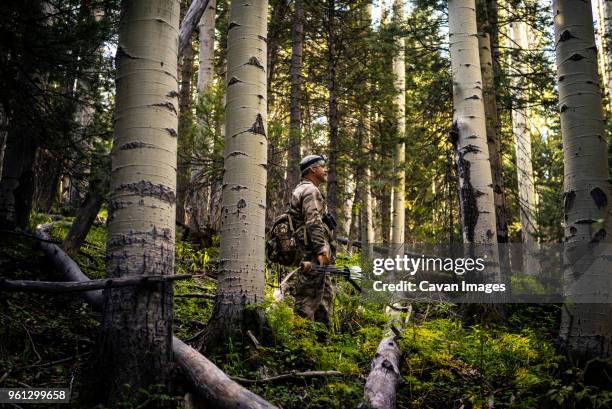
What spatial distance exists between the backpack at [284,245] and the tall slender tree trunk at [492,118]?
398 cm

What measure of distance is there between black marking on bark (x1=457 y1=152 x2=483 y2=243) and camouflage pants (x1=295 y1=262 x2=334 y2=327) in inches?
94.5

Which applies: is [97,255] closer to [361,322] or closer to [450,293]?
[361,322]

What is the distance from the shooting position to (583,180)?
12.8 feet

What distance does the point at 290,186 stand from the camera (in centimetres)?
1072

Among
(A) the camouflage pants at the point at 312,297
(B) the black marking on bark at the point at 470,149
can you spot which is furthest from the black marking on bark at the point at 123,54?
(B) the black marking on bark at the point at 470,149

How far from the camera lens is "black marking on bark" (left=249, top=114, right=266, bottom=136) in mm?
4789

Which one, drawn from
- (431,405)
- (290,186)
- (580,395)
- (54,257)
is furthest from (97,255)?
(580,395)

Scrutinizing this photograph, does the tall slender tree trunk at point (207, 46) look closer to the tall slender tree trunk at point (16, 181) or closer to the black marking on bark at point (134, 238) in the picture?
the tall slender tree trunk at point (16, 181)

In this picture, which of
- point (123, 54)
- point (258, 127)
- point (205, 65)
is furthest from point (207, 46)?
point (123, 54)

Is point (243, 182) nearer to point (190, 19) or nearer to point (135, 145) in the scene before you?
point (135, 145)

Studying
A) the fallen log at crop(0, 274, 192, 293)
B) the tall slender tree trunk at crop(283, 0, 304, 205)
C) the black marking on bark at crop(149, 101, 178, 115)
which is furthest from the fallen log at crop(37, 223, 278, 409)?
the tall slender tree trunk at crop(283, 0, 304, 205)

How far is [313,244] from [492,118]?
16.4 feet

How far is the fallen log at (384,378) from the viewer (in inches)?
129

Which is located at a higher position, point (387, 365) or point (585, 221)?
A: point (585, 221)
